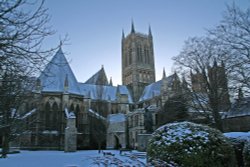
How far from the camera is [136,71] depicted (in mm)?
66062

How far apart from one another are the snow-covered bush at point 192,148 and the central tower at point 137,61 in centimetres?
5678

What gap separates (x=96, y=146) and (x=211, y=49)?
2528 centimetres

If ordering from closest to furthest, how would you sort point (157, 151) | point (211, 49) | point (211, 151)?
1. point (211, 151)
2. point (157, 151)
3. point (211, 49)

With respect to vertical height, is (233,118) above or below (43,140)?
above

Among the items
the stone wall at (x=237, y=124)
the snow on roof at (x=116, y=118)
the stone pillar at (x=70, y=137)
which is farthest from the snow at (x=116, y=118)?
the stone wall at (x=237, y=124)

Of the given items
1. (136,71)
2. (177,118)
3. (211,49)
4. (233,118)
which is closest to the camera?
(211,49)

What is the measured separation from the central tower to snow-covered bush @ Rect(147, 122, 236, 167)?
56783 mm

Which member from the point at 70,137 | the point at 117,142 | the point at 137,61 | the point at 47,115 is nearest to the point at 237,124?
the point at 70,137

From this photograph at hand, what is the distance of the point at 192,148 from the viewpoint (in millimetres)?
5945

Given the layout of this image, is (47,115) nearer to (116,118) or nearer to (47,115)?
(47,115)

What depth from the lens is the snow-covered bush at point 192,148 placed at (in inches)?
229

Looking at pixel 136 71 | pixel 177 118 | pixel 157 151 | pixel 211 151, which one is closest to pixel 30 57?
pixel 157 151

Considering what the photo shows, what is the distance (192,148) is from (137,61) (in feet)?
A: 206

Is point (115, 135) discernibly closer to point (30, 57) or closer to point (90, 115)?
point (90, 115)
